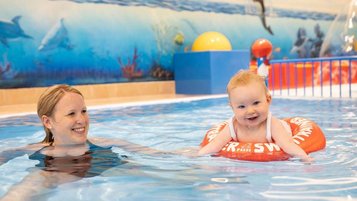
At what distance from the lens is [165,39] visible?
11.6 metres

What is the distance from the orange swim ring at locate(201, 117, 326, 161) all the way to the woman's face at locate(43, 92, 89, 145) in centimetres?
90

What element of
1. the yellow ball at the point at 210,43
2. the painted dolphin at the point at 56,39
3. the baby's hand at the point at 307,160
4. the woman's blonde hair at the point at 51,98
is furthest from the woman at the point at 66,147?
the yellow ball at the point at 210,43

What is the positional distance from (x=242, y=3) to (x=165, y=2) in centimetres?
256

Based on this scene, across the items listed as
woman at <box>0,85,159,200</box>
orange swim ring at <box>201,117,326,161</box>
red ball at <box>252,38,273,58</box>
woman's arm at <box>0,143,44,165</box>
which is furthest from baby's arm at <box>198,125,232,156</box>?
red ball at <box>252,38,273,58</box>

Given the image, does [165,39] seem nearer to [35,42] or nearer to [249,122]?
[35,42]

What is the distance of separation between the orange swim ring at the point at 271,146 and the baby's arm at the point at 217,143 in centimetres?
5

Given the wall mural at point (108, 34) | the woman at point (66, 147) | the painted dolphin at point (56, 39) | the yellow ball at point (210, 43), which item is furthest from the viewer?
the yellow ball at point (210, 43)

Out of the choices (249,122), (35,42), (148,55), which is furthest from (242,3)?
(249,122)

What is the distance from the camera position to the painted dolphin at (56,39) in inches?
383

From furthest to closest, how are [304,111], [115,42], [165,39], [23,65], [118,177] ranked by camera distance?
[165,39]
[115,42]
[23,65]
[304,111]
[118,177]

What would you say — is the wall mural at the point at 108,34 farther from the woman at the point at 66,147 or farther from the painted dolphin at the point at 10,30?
the woman at the point at 66,147

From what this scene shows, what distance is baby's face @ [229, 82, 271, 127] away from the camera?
10.1 ft

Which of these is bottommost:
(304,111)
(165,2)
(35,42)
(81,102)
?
(304,111)

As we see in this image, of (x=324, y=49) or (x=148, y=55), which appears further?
(x=324, y=49)
